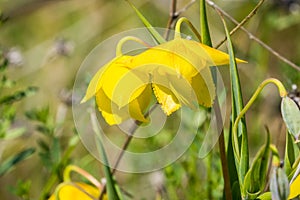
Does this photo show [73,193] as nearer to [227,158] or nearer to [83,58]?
[227,158]

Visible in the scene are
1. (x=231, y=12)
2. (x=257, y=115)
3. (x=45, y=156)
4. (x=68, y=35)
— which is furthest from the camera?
(x=68, y=35)

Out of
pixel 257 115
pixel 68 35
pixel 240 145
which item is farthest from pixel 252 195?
pixel 68 35

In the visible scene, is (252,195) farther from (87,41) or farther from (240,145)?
(87,41)

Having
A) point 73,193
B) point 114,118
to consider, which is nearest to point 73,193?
point 73,193

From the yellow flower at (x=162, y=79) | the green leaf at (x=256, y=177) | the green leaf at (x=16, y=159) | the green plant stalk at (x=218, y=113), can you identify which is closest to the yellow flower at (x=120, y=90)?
the yellow flower at (x=162, y=79)

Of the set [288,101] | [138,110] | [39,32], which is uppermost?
[39,32]

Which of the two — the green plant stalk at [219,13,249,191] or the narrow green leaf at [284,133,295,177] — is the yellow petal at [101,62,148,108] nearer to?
the green plant stalk at [219,13,249,191]

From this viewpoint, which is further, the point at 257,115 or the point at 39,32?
the point at 39,32
